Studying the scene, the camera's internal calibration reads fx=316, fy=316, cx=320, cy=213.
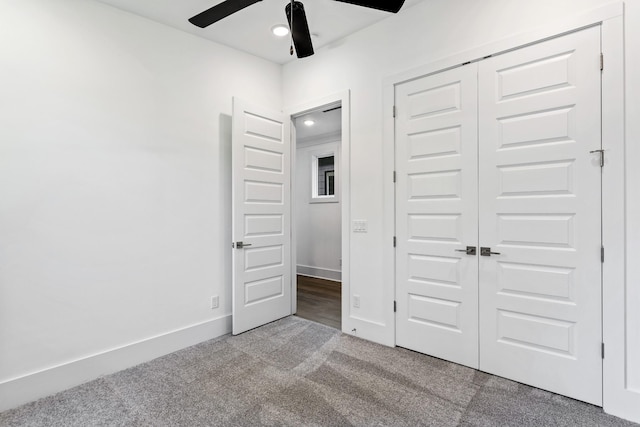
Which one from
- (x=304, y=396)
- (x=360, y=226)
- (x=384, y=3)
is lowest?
(x=304, y=396)

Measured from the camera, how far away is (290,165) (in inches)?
144

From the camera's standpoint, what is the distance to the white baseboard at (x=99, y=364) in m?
2.04

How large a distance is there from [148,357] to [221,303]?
2.48 ft

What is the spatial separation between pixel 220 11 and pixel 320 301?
3379 mm

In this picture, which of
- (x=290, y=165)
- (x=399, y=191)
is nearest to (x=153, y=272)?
(x=290, y=165)

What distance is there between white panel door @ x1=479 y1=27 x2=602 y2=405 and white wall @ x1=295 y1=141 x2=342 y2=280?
3.39 meters

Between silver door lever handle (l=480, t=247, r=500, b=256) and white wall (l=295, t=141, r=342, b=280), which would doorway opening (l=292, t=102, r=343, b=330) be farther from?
silver door lever handle (l=480, t=247, r=500, b=256)

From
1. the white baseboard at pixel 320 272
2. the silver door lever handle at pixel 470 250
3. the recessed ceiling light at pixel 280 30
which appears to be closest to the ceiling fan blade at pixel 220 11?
the recessed ceiling light at pixel 280 30

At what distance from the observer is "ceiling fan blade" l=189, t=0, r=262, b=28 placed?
6.69 feet

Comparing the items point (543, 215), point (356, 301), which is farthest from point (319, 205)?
point (543, 215)

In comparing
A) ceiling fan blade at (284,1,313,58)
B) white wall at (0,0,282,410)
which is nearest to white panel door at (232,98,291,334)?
white wall at (0,0,282,410)

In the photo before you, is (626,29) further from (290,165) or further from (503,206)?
(290,165)

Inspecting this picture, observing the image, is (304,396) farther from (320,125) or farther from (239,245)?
(320,125)

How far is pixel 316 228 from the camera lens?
589 centimetres
